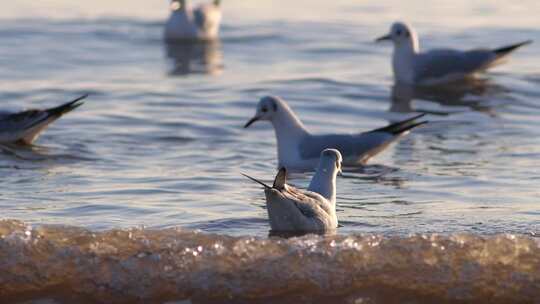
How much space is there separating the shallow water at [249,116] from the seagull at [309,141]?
0.59ft

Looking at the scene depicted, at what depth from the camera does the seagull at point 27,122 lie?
12695 mm

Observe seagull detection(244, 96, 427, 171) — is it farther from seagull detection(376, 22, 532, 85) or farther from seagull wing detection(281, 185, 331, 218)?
seagull detection(376, 22, 532, 85)

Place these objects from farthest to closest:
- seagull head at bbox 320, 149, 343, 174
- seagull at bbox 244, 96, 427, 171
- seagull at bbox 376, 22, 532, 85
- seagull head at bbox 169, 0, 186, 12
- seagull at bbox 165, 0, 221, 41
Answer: seagull head at bbox 169, 0, 186, 12, seagull at bbox 165, 0, 221, 41, seagull at bbox 376, 22, 532, 85, seagull at bbox 244, 96, 427, 171, seagull head at bbox 320, 149, 343, 174

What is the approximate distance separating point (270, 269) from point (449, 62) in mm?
9429

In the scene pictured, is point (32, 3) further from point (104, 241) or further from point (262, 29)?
point (104, 241)

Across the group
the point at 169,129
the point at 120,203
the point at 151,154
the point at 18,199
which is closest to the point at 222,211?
the point at 120,203

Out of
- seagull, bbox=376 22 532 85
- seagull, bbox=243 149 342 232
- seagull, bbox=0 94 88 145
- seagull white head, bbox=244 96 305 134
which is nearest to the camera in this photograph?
seagull, bbox=243 149 342 232

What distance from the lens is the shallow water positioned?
30.9 feet

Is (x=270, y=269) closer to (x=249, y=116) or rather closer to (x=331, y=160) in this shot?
(x=331, y=160)

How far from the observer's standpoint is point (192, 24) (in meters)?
20.6

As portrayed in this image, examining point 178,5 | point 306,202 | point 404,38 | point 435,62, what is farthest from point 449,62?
point 306,202

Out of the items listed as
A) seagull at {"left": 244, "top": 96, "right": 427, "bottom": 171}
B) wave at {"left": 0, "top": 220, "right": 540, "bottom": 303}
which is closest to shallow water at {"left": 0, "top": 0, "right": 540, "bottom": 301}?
wave at {"left": 0, "top": 220, "right": 540, "bottom": 303}

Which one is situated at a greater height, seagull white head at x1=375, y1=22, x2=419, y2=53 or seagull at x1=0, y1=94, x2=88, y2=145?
seagull white head at x1=375, y1=22, x2=419, y2=53

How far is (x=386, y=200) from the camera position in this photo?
1007 centimetres
